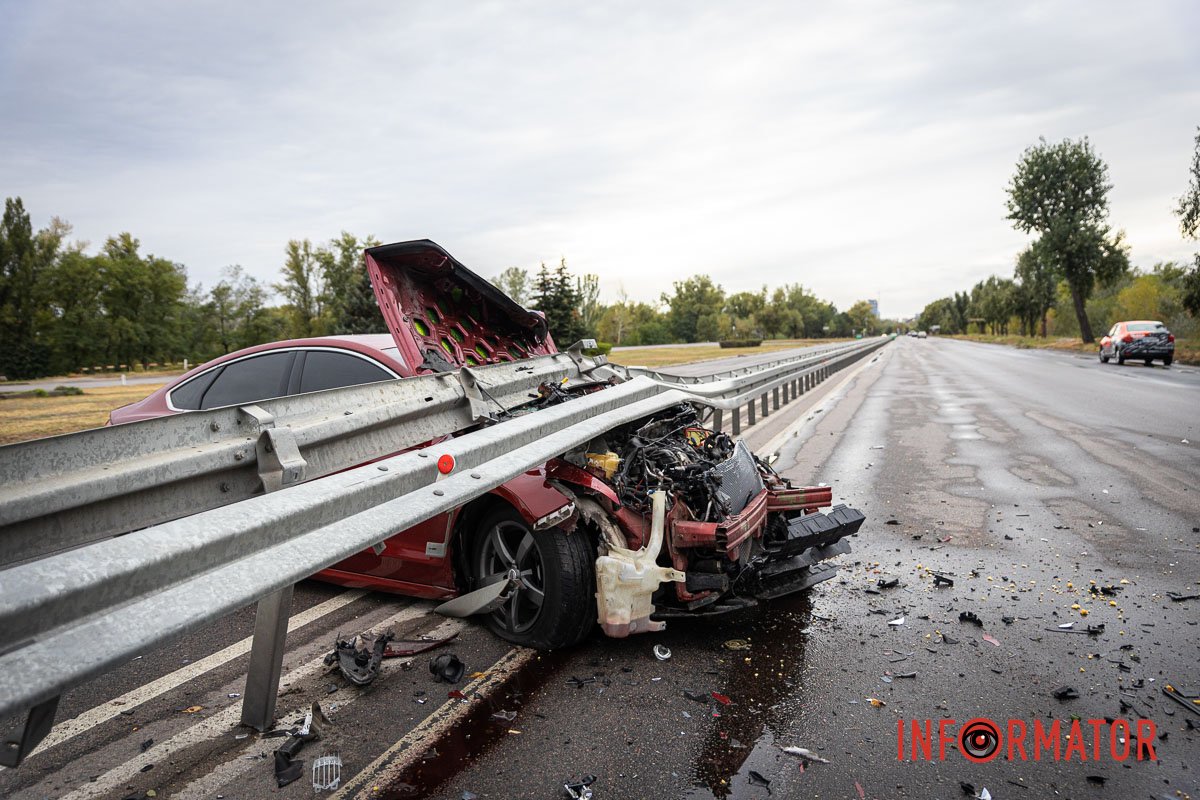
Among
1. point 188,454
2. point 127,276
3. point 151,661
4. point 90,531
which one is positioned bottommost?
point 151,661

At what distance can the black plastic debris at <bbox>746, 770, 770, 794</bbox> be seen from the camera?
2.49 metres

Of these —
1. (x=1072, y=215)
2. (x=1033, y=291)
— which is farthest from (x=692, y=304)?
(x=1072, y=215)

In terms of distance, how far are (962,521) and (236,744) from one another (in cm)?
550

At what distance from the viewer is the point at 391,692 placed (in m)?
3.27

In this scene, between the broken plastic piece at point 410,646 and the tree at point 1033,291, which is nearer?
the broken plastic piece at point 410,646

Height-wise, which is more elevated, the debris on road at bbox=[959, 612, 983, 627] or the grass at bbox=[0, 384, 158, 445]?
the debris on road at bbox=[959, 612, 983, 627]

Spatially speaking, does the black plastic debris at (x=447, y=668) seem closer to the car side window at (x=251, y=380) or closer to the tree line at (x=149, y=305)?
the car side window at (x=251, y=380)

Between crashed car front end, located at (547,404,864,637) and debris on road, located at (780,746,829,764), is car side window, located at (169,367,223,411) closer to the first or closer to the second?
crashed car front end, located at (547,404,864,637)

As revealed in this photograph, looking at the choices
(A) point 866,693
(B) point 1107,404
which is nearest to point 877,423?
(B) point 1107,404

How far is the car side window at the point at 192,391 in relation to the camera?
17.5 ft

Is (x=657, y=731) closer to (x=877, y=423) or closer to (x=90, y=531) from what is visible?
(x=90, y=531)

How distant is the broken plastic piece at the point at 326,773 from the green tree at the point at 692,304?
113711 millimetres

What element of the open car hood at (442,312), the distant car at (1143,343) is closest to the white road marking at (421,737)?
the open car hood at (442,312)

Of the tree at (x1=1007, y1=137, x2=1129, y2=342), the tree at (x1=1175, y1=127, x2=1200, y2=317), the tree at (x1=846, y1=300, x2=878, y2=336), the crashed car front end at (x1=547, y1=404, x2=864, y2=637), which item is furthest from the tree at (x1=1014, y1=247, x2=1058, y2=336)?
the tree at (x1=846, y1=300, x2=878, y2=336)
